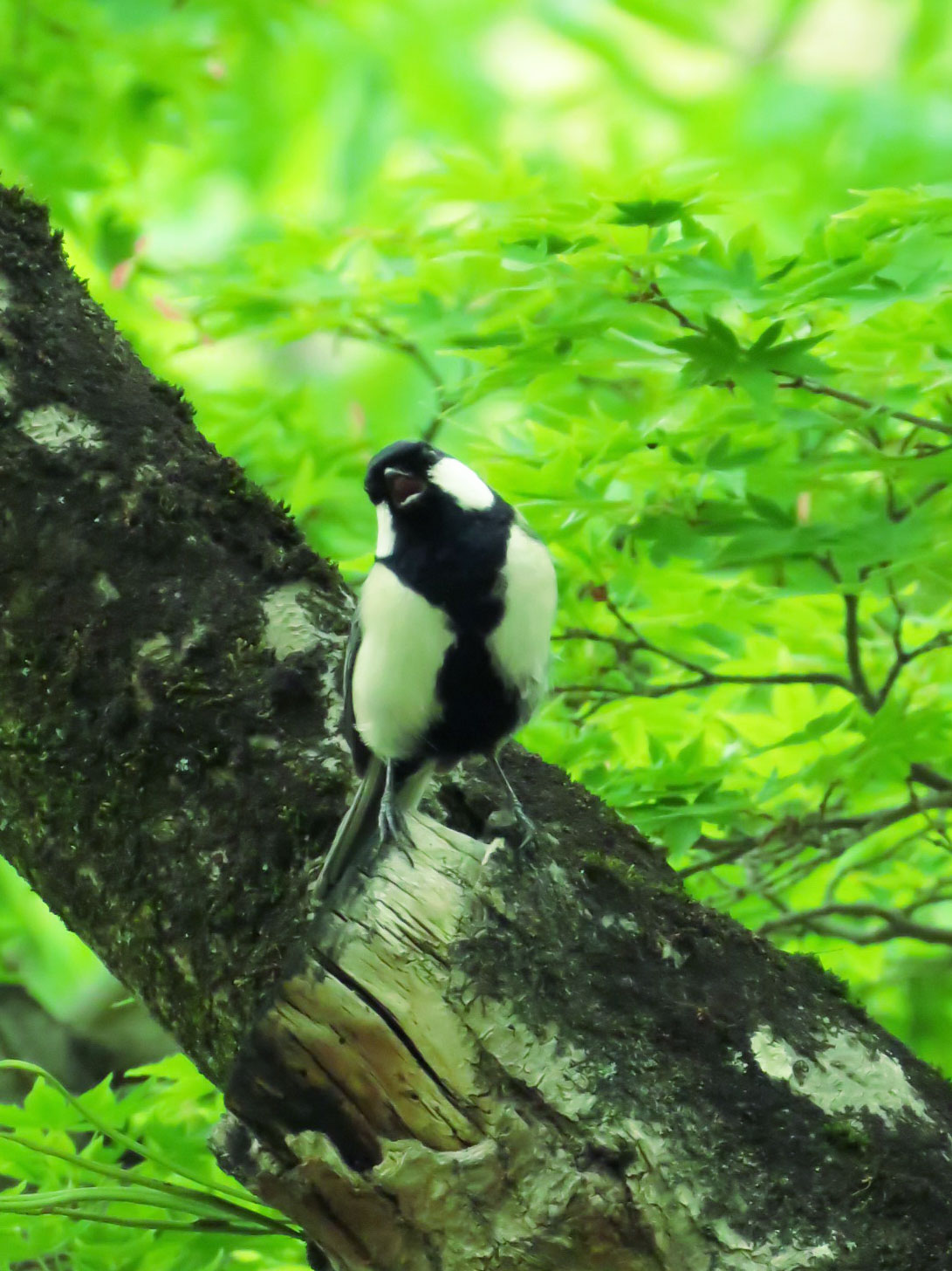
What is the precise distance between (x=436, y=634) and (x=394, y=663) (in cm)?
7

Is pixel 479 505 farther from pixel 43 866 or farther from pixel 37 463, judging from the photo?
pixel 43 866

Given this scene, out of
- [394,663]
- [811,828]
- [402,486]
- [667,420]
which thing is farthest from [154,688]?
[811,828]

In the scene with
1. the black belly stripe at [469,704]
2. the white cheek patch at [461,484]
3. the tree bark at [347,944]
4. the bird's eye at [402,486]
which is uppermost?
the white cheek patch at [461,484]

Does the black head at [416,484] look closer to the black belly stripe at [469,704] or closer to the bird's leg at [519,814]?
the black belly stripe at [469,704]

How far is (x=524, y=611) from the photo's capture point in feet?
4.90

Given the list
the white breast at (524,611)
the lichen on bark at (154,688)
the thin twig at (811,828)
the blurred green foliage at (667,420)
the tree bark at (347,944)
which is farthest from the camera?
the thin twig at (811,828)

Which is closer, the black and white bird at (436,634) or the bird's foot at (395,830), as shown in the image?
the bird's foot at (395,830)

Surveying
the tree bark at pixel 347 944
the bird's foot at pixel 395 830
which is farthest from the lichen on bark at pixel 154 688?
the bird's foot at pixel 395 830

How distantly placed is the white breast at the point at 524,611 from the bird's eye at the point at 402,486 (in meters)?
0.14

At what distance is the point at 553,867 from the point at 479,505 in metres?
0.48

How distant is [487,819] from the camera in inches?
A: 56.1

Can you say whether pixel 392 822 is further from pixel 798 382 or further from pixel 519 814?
pixel 798 382

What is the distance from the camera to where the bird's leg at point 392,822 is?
1.25 metres

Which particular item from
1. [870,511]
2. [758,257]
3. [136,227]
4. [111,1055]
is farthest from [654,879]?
[136,227]
